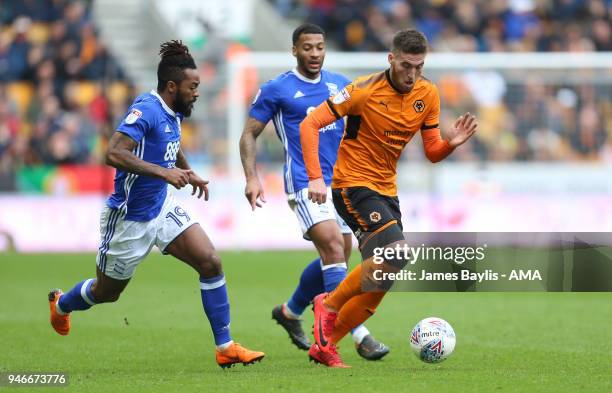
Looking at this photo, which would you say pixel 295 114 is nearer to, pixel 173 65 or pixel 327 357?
pixel 173 65

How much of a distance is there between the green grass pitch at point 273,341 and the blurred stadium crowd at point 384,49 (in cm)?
530

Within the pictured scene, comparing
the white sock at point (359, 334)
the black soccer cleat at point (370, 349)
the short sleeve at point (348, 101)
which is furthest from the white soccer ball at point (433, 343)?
the short sleeve at point (348, 101)

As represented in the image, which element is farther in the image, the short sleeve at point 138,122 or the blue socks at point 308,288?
the blue socks at point 308,288

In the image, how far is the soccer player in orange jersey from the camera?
8.10 m

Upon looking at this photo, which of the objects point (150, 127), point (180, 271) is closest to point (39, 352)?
point (150, 127)

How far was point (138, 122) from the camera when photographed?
325 inches

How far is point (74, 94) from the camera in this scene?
22.4m

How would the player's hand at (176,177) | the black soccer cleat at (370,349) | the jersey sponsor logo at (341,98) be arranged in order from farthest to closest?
the black soccer cleat at (370,349), the jersey sponsor logo at (341,98), the player's hand at (176,177)

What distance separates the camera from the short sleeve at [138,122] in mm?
8219

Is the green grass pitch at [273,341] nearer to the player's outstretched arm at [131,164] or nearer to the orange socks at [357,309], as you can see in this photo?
the orange socks at [357,309]

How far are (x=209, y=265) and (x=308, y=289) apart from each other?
1501 mm

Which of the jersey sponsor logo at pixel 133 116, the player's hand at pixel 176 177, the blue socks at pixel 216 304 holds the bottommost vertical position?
the blue socks at pixel 216 304

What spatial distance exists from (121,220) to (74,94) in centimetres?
1412

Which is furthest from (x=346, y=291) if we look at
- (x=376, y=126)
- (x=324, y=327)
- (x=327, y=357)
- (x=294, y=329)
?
(x=294, y=329)
